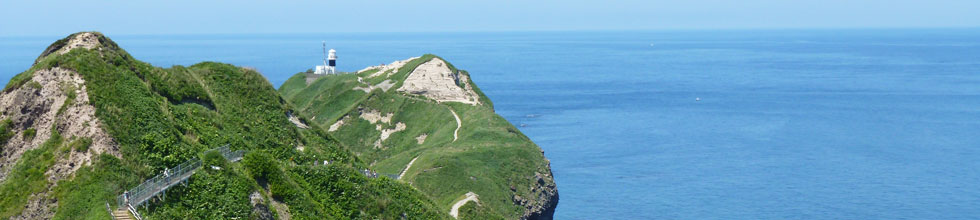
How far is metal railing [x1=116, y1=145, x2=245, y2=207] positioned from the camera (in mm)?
40688

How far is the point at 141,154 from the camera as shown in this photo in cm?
4612

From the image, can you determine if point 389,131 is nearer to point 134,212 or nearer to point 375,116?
point 375,116

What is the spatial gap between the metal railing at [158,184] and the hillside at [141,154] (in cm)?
36

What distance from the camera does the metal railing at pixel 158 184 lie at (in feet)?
133

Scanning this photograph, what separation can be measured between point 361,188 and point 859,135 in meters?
119

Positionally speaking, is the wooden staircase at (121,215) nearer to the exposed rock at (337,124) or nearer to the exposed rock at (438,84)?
the exposed rock at (337,124)

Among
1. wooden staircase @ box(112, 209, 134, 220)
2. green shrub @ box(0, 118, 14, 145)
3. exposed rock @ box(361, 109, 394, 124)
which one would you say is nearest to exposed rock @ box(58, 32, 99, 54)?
green shrub @ box(0, 118, 14, 145)

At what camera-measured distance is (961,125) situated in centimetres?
16575

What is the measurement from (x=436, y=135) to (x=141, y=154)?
67.1m

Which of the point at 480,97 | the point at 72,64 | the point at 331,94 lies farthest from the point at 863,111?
the point at 72,64

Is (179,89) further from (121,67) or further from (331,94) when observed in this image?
(331,94)

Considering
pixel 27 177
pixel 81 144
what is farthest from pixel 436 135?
pixel 27 177

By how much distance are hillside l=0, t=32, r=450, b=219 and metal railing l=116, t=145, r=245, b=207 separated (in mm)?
358

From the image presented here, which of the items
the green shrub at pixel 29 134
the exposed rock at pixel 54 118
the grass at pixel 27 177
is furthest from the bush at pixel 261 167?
the green shrub at pixel 29 134
